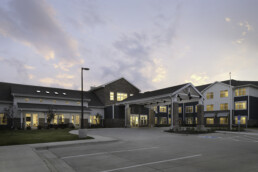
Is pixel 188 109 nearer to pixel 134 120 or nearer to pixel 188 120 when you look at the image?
pixel 188 120

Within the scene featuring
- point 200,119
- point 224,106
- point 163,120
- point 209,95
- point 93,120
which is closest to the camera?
point 200,119

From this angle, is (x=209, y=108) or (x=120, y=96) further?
(x=209, y=108)

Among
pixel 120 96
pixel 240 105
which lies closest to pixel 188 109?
pixel 240 105

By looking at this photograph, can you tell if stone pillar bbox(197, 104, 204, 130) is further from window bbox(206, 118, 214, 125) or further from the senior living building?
window bbox(206, 118, 214, 125)

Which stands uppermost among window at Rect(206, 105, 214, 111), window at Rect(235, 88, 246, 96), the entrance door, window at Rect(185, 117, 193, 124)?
window at Rect(235, 88, 246, 96)

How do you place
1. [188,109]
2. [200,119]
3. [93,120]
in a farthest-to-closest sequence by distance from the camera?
[188,109]
[93,120]
[200,119]

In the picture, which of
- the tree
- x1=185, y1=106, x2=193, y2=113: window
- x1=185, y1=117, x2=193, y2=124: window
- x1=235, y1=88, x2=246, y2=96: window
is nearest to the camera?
the tree

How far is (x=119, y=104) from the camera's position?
139 feet

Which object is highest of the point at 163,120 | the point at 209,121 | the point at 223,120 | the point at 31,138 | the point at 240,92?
the point at 240,92

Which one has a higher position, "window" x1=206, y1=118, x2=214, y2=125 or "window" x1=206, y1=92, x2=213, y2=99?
"window" x1=206, y1=92, x2=213, y2=99

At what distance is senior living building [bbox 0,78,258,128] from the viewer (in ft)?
111

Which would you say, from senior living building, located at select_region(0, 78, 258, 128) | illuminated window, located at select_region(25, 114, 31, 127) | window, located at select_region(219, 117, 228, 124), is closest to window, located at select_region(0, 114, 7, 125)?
senior living building, located at select_region(0, 78, 258, 128)

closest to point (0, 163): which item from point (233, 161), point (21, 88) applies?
point (233, 161)

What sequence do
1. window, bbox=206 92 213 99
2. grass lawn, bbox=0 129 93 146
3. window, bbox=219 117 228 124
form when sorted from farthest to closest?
1. window, bbox=206 92 213 99
2. window, bbox=219 117 228 124
3. grass lawn, bbox=0 129 93 146
